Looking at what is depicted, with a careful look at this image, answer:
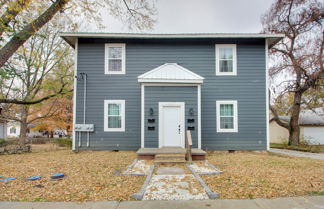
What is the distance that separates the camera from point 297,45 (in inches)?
577

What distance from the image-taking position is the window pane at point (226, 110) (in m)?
9.88

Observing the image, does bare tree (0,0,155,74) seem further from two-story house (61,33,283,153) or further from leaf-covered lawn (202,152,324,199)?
leaf-covered lawn (202,152,324,199)

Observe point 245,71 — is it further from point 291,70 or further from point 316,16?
point 316,16

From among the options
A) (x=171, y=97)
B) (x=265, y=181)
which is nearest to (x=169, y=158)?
(x=171, y=97)

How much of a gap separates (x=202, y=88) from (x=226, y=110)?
5.54 feet

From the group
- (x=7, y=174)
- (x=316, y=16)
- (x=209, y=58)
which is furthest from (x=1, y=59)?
(x=316, y=16)

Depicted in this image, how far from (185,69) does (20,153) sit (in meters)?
9.83

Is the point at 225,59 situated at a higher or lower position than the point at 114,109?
higher

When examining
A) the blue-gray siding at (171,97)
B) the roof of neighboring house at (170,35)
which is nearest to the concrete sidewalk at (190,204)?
the blue-gray siding at (171,97)

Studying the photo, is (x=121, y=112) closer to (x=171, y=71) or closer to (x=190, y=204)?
(x=171, y=71)

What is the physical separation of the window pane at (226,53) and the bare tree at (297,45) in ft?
21.8

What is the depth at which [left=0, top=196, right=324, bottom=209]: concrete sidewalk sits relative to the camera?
3.60m

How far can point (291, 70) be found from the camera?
564 inches

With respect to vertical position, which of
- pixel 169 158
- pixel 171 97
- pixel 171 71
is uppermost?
pixel 171 71
